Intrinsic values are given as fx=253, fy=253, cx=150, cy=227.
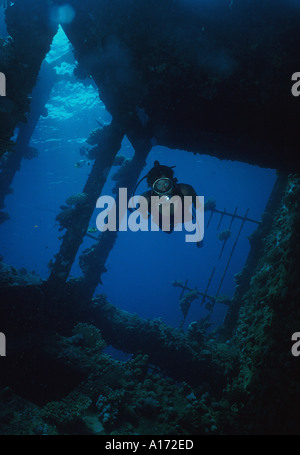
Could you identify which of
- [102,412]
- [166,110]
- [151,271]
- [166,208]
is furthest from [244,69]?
[151,271]

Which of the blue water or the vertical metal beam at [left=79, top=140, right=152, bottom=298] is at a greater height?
the blue water

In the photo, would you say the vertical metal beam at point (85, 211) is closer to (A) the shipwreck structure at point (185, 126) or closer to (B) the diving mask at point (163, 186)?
(A) the shipwreck structure at point (185, 126)

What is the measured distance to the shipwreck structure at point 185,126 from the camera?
431 cm

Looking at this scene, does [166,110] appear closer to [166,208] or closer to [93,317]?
[166,208]

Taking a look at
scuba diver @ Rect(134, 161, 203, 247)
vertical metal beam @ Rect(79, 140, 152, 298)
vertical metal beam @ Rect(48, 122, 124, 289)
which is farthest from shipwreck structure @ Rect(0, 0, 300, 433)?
scuba diver @ Rect(134, 161, 203, 247)

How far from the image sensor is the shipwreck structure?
431 cm

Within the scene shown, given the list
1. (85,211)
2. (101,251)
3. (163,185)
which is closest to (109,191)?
(101,251)

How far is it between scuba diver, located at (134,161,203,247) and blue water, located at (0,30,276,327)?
6.38 m

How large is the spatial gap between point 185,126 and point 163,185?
11.4 feet

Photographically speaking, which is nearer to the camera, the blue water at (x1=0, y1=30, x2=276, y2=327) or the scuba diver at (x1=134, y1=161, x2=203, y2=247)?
the scuba diver at (x1=134, y1=161, x2=203, y2=247)

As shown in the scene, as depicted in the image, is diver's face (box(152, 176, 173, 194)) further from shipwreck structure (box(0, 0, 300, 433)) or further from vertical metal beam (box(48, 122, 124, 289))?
vertical metal beam (box(48, 122, 124, 289))

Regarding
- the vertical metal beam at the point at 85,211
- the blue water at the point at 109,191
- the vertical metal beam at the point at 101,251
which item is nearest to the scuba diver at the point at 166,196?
the vertical metal beam at the point at 85,211
